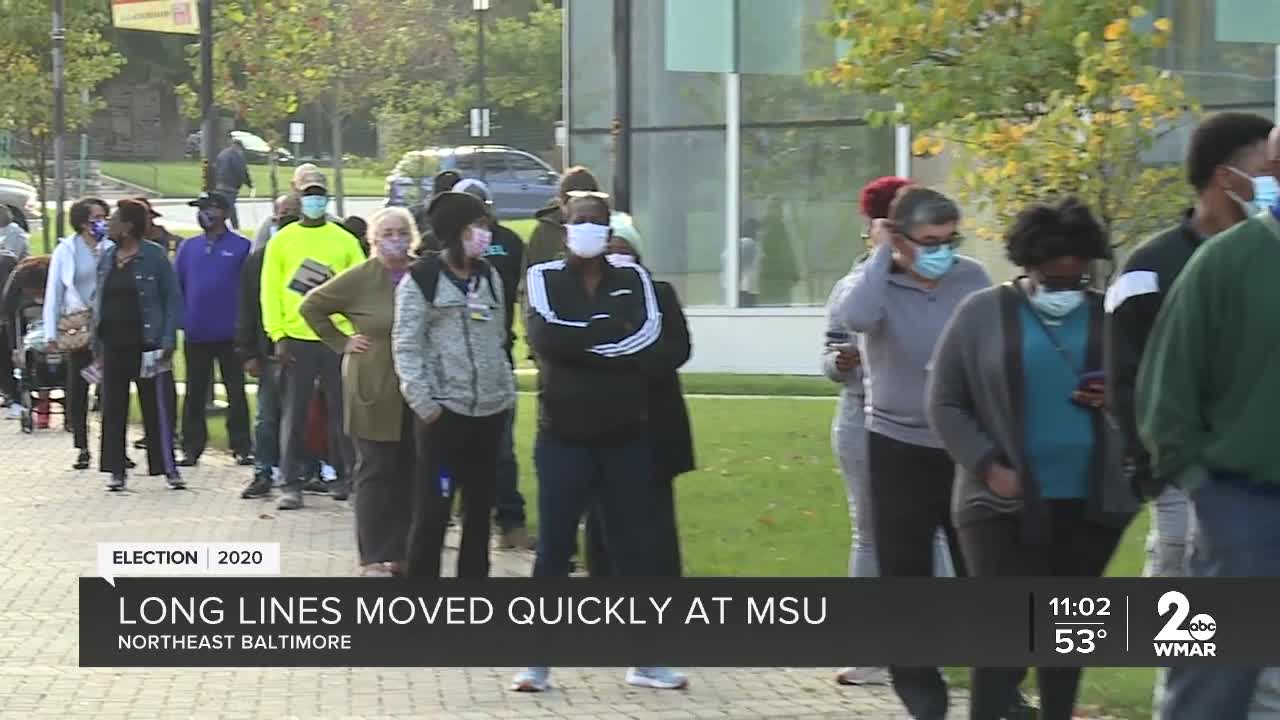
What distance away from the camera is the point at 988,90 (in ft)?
44.6

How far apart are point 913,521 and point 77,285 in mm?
10630

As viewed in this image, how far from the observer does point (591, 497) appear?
8602mm

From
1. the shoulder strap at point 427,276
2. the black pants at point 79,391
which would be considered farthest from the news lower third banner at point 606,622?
the black pants at point 79,391

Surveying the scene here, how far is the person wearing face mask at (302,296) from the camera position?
1362 cm

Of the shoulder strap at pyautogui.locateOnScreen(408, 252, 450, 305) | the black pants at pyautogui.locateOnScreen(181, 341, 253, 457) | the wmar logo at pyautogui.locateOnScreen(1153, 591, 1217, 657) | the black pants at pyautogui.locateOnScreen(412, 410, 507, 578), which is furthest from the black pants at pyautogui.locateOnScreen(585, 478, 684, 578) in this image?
the black pants at pyautogui.locateOnScreen(181, 341, 253, 457)

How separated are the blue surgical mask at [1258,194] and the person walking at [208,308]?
403 inches

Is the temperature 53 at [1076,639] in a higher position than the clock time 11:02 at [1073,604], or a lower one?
lower

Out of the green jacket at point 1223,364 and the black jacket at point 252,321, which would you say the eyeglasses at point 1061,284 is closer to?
the green jacket at point 1223,364

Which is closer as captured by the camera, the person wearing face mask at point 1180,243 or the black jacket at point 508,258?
the person wearing face mask at point 1180,243

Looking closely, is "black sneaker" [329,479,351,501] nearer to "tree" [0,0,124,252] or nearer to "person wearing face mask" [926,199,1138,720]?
"person wearing face mask" [926,199,1138,720]

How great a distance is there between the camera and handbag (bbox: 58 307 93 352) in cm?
1670

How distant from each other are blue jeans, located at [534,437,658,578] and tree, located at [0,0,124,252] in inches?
1323

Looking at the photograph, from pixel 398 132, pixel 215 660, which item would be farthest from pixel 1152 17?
pixel 398 132

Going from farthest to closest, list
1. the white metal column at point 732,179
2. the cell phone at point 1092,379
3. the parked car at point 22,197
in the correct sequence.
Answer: the parked car at point 22,197 < the white metal column at point 732,179 < the cell phone at point 1092,379
